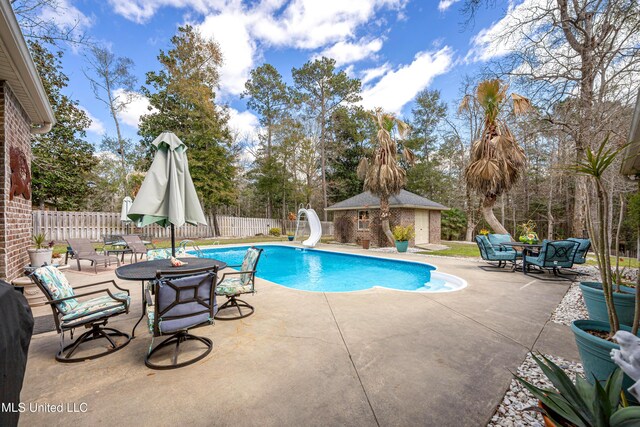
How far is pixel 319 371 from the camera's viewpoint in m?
2.48

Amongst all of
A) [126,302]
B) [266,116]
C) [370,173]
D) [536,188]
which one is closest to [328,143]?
[266,116]

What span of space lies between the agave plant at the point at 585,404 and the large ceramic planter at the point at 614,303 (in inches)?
85.8

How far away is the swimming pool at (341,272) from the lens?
24.0 ft

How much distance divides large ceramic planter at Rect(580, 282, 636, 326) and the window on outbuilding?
40.2 ft

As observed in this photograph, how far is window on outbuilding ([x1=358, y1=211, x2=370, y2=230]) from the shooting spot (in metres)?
15.9

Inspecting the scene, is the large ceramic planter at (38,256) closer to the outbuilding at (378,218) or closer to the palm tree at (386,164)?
the palm tree at (386,164)

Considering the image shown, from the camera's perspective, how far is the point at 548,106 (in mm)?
6113

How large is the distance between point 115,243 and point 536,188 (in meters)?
25.6

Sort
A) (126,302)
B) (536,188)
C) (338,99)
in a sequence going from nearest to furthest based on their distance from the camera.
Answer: (126,302), (536,188), (338,99)

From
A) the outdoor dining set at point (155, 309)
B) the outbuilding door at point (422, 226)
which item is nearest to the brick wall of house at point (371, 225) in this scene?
the outbuilding door at point (422, 226)

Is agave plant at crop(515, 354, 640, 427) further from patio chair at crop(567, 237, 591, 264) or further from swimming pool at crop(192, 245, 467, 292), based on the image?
patio chair at crop(567, 237, 591, 264)

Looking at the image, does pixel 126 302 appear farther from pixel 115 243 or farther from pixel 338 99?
pixel 338 99

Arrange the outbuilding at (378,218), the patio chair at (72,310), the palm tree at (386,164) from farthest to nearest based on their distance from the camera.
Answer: the outbuilding at (378,218), the palm tree at (386,164), the patio chair at (72,310)

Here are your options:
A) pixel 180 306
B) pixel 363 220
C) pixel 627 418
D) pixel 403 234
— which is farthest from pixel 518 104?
pixel 180 306
